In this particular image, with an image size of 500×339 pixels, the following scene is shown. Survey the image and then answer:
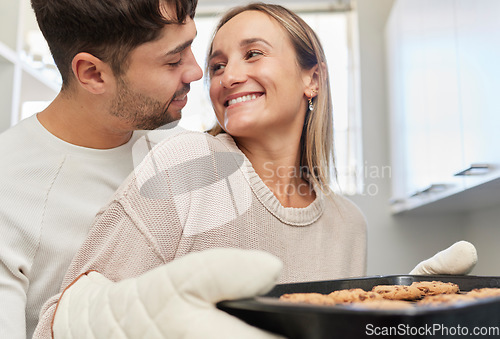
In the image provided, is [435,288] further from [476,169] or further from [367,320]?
[476,169]

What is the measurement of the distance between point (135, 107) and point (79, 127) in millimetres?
137

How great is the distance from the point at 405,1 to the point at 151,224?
174cm

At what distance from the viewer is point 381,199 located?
2.51 meters

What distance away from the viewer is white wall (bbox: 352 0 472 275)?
8.06 feet

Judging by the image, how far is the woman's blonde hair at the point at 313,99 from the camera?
1104 millimetres

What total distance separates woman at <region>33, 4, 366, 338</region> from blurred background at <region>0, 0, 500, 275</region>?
9.3 inches

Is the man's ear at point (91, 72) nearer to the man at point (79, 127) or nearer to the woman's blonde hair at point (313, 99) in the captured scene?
the man at point (79, 127)

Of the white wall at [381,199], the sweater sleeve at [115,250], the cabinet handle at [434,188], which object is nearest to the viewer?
the sweater sleeve at [115,250]

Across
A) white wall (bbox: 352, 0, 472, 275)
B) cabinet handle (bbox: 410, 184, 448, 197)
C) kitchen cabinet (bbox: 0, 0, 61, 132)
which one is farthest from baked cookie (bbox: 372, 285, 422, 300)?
white wall (bbox: 352, 0, 472, 275)

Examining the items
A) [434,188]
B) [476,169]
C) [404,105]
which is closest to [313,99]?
[476,169]


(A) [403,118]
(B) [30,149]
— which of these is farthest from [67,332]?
(A) [403,118]

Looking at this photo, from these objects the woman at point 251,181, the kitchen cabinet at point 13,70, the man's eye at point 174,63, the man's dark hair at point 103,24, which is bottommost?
the woman at point 251,181

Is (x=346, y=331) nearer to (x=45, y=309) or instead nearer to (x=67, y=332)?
(x=67, y=332)

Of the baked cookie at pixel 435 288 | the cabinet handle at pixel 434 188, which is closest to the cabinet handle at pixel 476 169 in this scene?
the cabinet handle at pixel 434 188
